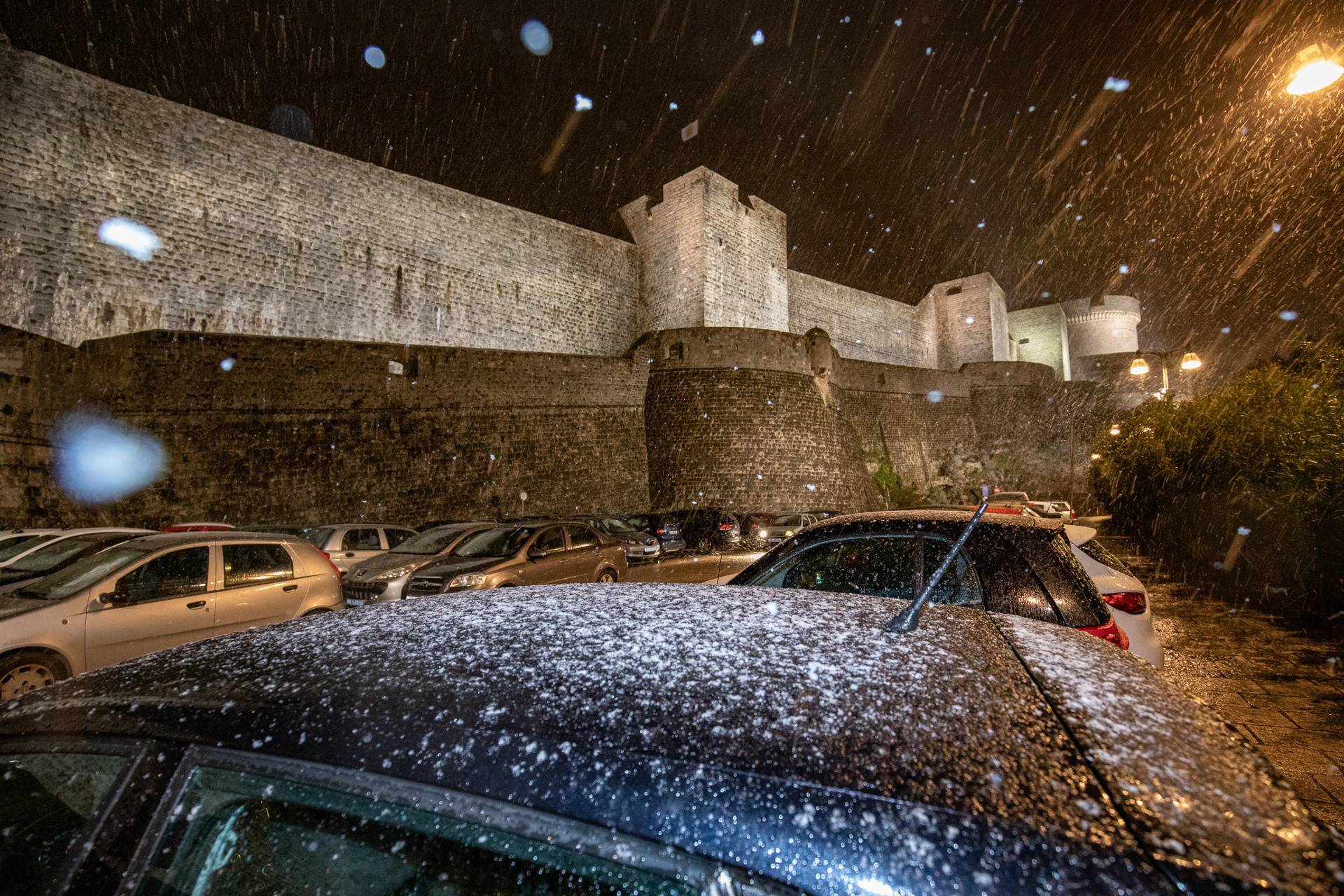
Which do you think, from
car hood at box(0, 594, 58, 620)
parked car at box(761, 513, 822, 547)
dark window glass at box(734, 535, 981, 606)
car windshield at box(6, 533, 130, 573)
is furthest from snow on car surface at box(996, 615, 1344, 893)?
parked car at box(761, 513, 822, 547)

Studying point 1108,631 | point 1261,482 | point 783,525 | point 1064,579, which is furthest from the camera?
→ point 783,525

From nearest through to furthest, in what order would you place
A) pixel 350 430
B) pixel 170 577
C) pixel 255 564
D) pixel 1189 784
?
pixel 1189 784 → pixel 170 577 → pixel 255 564 → pixel 350 430

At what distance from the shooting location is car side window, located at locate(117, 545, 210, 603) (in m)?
4.73

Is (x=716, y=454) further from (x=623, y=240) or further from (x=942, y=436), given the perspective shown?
(x=942, y=436)

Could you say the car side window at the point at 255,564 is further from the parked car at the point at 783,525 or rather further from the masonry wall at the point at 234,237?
the masonry wall at the point at 234,237

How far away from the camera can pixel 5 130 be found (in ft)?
46.7

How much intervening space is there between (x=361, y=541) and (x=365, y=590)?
3.41m

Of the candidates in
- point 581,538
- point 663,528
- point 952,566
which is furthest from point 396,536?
point 952,566

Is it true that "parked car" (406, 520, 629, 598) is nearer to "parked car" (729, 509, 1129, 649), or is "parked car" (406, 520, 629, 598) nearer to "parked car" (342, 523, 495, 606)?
"parked car" (342, 523, 495, 606)

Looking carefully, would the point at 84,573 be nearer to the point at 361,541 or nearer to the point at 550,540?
the point at 550,540

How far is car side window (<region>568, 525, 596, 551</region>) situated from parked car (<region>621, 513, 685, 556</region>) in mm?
4088

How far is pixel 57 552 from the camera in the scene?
6414mm

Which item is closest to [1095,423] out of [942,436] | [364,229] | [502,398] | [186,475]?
[942,436]

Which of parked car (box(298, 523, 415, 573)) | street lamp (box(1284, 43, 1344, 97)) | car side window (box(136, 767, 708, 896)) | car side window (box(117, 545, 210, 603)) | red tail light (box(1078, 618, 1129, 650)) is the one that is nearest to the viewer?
car side window (box(136, 767, 708, 896))
